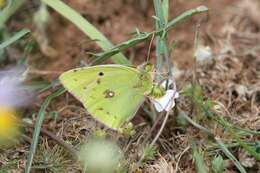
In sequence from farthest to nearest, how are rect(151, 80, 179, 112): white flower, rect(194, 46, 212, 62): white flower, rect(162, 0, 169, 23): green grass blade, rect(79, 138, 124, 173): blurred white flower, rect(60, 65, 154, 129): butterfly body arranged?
rect(194, 46, 212, 62): white flower, rect(162, 0, 169, 23): green grass blade, rect(151, 80, 179, 112): white flower, rect(60, 65, 154, 129): butterfly body, rect(79, 138, 124, 173): blurred white flower

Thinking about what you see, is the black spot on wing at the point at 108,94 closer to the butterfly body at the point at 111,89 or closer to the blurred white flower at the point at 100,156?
the butterfly body at the point at 111,89

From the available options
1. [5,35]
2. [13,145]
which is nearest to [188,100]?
[13,145]

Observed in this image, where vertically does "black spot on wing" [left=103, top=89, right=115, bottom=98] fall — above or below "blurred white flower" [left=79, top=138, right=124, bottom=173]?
above

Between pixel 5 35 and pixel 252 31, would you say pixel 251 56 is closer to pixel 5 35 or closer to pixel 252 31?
pixel 252 31

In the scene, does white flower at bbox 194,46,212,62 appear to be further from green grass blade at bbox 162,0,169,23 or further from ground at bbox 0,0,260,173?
green grass blade at bbox 162,0,169,23

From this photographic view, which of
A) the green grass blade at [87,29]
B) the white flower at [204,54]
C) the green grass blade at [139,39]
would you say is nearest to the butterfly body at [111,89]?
the green grass blade at [139,39]

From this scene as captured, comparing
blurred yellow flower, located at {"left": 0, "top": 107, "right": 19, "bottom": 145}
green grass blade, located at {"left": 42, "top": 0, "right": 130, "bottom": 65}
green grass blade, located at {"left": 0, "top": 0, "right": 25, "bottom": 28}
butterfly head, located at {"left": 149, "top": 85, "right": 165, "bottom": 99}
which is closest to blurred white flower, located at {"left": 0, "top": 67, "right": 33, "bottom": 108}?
blurred yellow flower, located at {"left": 0, "top": 107, "right": 19, "bottom": 145}
